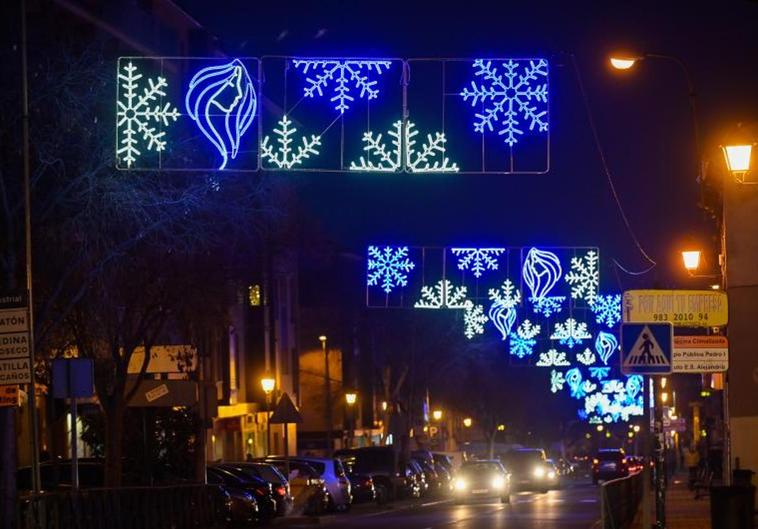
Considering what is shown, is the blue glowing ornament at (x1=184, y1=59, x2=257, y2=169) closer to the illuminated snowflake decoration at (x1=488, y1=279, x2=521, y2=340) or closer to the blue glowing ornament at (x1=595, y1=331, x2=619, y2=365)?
the illuminated snowflake decoration at (x1=488, y1=279, x2=521, y2=340)

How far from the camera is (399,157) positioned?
20.6 metres

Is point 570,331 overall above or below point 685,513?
above

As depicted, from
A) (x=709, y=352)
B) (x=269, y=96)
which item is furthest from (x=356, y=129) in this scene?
(x=709, y=352)

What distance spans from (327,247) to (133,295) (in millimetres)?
9278

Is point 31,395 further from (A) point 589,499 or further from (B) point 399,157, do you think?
(A) point 589,499

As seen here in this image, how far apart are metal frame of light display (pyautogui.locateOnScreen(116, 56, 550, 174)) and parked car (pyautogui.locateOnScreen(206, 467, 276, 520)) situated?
14.7m

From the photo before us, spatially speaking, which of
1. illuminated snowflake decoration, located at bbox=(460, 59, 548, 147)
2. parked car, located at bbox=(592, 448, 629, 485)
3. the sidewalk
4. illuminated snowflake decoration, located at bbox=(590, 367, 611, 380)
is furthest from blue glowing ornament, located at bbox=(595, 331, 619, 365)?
illuminated snowflake decoration, located at bbox=(590, 367, 611, 380)

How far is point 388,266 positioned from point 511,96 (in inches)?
817

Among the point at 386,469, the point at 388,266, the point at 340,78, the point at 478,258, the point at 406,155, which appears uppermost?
the point at 340,78

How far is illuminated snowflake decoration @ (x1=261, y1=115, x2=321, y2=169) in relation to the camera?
2081cm

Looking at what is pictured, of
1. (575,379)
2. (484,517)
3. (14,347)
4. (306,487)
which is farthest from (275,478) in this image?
(575,379)

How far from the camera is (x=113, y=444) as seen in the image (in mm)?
31375

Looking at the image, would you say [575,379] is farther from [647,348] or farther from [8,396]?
[647,348]

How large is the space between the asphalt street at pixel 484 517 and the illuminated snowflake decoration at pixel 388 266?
6.38 metres
